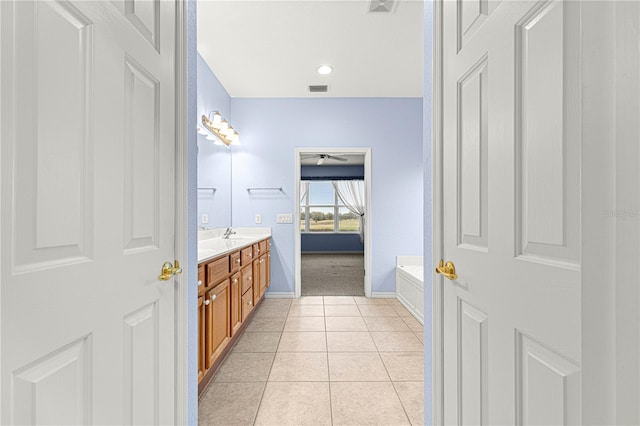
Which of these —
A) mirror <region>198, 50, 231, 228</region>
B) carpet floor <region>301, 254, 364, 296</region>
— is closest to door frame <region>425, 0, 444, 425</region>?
mirror <region>198, 50, 231, 228</region>

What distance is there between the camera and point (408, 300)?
3.55 metres

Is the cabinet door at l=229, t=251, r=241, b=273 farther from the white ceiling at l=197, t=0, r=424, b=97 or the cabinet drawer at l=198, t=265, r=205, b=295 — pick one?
the white ceiling at l=197, t=0, r=424, b=97

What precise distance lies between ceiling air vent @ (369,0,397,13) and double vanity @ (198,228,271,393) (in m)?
2.11

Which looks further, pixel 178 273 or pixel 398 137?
pixel 398 137

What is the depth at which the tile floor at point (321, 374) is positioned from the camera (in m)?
1.65

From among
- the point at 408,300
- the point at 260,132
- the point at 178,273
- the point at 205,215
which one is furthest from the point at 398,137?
the point at 178,273

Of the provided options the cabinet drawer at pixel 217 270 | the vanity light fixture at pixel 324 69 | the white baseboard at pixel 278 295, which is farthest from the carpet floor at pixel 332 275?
the vanity light fixture at pixel 324 69

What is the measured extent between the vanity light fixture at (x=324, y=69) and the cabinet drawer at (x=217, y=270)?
2.24 m

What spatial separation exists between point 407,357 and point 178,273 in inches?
75.4

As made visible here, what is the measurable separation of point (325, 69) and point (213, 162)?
5.25 ft

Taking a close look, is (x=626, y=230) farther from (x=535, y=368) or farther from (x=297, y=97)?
(x=297, y=97)

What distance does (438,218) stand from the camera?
44.8 inches

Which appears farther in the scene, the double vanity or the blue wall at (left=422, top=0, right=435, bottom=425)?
the double vanity

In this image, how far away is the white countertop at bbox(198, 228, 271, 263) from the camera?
201 centimetres
